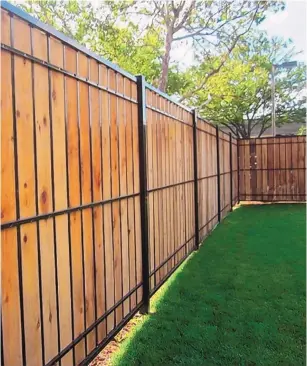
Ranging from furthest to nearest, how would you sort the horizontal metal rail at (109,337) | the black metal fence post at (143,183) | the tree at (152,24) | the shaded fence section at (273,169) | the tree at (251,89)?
the tree at (251,89) → the tree at (152,24) → the shaded fence section at (273,169) → the black metal fence post at (143,183) → the horizontal metal rail at (109,337)

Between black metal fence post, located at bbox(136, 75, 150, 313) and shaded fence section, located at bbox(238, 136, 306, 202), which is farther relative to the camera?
shaded fence section, located at bbox(238, 136, 306, 202)

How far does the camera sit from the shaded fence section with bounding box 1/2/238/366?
1579 millimetres

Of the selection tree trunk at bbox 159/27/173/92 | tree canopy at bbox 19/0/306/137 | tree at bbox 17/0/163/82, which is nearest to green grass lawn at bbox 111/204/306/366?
tree trunk at bbox 159/27/173/92

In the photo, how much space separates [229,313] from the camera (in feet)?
10.1

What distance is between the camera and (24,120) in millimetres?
1632

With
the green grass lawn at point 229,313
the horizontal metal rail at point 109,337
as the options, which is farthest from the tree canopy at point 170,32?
the horizontal metal rail at point 109,337

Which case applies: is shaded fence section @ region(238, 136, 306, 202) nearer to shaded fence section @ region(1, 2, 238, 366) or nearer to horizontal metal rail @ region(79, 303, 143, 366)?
shaded fence section @ region(1, 2, 238, 366)

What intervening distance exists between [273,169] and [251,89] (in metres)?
7.93

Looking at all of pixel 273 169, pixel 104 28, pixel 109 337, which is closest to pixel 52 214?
pixel 109 337

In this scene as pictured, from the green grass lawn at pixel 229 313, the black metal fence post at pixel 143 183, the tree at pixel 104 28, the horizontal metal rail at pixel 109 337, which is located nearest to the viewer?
the horizontal metal rail at pixel 109 337

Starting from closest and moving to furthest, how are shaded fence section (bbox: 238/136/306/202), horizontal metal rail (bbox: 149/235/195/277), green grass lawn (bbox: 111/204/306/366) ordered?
1. green grass lawn (bbox: 111/204/306/366)
2. horizontal metal rail (bbox: 149/235/195/277)
3. shaded fence section (bbox: 238/136/306/202)

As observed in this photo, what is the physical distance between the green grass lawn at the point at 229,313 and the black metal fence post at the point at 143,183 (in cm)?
24

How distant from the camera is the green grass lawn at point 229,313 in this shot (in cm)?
240

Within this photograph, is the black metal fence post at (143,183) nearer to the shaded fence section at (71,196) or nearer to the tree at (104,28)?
the shaded fence section at (71,196)
